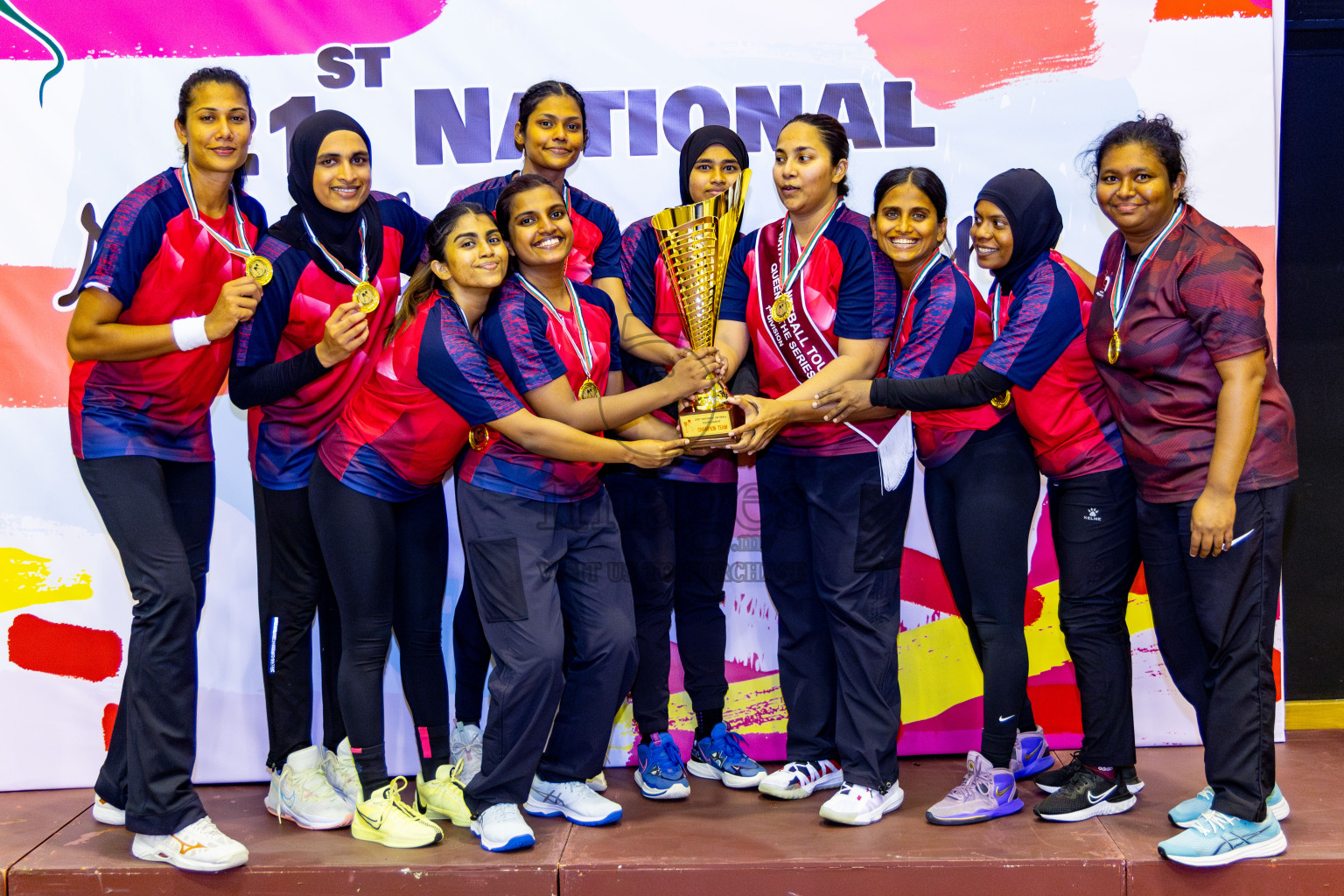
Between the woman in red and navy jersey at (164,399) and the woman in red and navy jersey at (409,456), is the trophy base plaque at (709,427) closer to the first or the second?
the woman in red and navy jersey at (409,456)

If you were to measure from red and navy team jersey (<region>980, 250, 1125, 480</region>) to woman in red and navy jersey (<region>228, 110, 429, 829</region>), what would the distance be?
164cm

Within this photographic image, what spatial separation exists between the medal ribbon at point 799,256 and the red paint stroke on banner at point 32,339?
88.4 inches

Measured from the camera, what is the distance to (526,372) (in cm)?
279

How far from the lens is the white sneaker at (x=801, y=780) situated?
3.13 meters

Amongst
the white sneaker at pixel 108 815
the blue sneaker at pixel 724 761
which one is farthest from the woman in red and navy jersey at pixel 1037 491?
the white sneaker at pixel 108 815

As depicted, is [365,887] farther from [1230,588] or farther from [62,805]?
[1230,588]

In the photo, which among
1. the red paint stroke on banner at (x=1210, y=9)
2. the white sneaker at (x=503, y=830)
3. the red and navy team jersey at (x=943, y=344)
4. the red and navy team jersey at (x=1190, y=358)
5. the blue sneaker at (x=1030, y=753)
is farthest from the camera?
the red paint stroke on banner at (x=1210, y=9)

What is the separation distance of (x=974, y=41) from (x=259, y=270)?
226 centimetres

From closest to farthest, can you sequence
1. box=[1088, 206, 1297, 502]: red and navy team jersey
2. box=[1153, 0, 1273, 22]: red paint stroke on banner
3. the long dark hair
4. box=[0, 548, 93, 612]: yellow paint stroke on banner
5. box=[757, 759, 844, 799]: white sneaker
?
box=[1088, 206, 1297, 502]: red and navy team jersey, the long dark hair, box=[757, 759, 844, 799]: white sneaker, box=[1153, 0, 1273, 22]: red paint stroke on banner, box=[0, 548, 93, 612]: yellow paint stroke on banner

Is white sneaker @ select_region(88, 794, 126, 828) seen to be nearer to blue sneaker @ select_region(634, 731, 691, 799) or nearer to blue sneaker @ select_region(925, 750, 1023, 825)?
blue sneaker @ select_region(634, 731, 691, 799)

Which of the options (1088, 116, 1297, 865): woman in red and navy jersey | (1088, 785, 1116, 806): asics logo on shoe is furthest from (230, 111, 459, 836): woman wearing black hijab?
(1088, 116, 1297, 865): woman in red and navy jersey

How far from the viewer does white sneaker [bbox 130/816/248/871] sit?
109 inches

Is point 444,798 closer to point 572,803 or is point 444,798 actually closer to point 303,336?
point 572,803

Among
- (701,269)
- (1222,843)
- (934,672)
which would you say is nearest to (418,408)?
(701,269)
